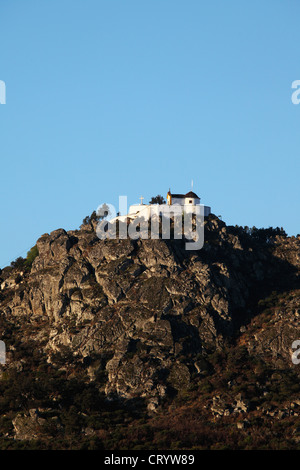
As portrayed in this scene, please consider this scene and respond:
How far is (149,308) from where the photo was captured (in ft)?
475

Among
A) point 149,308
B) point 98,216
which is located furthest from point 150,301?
point 98,216

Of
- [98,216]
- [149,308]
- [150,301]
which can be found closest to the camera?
[149,308]

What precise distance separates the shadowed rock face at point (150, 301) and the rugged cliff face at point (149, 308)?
0.18 metres

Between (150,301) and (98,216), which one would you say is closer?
(150,301)

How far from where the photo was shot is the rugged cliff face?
448 ft

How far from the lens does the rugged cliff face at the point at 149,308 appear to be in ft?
448

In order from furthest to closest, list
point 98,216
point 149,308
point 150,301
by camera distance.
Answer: point 98,216
point 150,301
point 149,308

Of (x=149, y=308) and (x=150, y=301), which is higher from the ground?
(x=150, y=301)

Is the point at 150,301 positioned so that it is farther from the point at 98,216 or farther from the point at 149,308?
the point at 98,216

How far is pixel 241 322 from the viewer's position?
148125 millimetres

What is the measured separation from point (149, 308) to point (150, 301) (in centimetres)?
139

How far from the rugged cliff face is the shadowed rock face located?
0.18 meters

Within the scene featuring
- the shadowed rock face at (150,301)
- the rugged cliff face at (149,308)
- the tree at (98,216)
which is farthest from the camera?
the tree at (98,216)
